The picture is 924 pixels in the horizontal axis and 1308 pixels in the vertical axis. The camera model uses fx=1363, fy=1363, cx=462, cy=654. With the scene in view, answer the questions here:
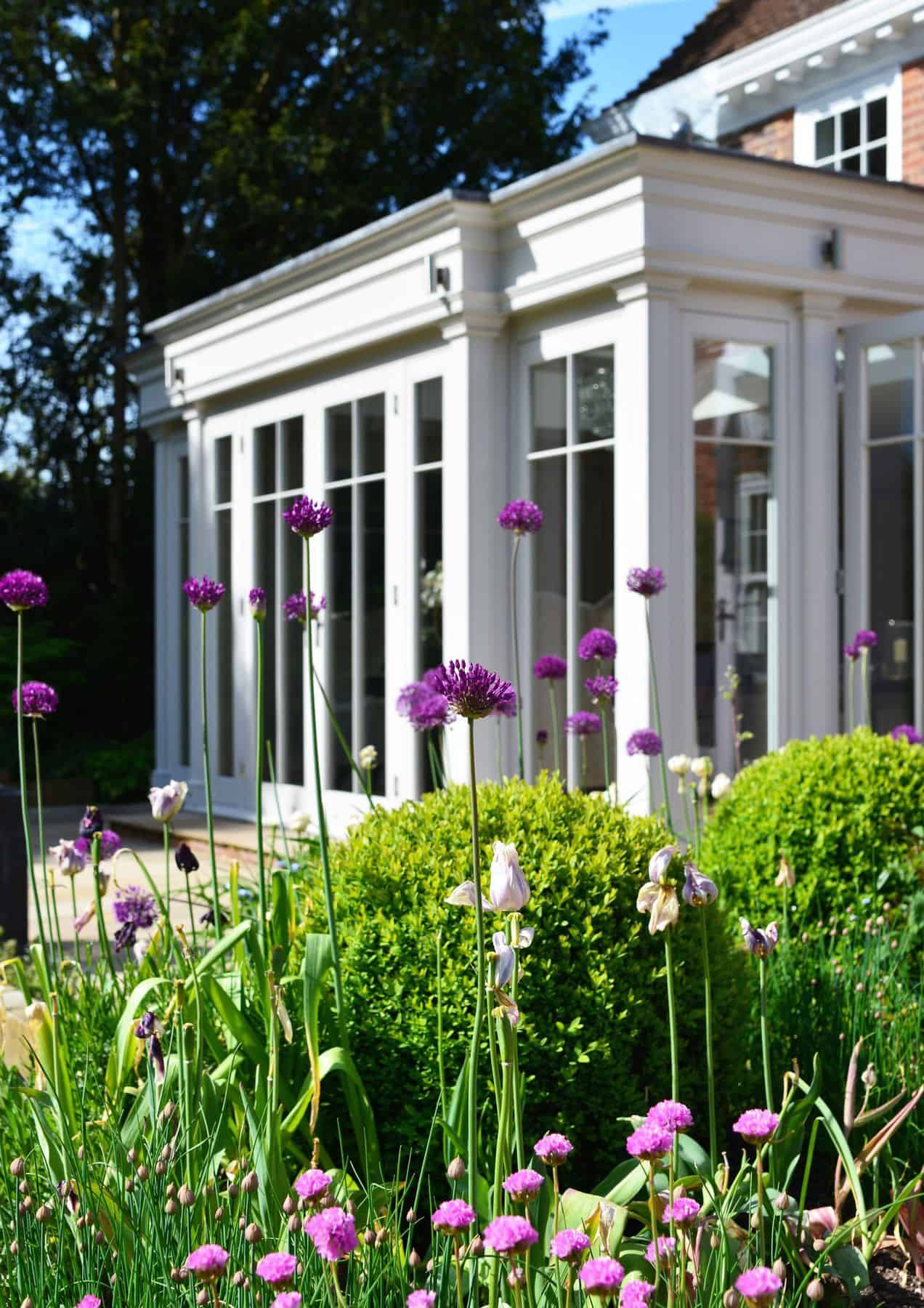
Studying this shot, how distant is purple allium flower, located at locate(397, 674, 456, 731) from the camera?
3.39m

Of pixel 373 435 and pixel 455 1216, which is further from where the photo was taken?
pixel 373 435

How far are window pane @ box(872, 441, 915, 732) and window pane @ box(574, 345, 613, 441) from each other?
55.1 inches

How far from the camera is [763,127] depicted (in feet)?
34.4

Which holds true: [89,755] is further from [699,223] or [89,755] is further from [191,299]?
[699,223]

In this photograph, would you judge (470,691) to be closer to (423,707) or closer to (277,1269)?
(277,1269)

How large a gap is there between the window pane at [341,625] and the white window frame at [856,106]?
4.10 m

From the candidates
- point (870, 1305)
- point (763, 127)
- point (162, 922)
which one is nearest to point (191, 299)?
point (763, 127)

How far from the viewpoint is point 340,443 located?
7840mm

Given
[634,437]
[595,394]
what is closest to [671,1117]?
[634,437]

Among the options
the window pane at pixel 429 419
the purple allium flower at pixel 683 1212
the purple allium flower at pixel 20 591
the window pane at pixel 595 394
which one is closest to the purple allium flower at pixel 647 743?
the purple allium flower at pixel 20 591

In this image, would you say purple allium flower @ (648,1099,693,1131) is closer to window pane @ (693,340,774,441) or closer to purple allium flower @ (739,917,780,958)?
purple allium flower @ (739,917,780,958)

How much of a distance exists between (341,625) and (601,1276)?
662 centimetres

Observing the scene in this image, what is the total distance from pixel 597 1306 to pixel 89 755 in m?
10.7

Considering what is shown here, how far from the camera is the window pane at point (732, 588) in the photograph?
6059 millimetres
